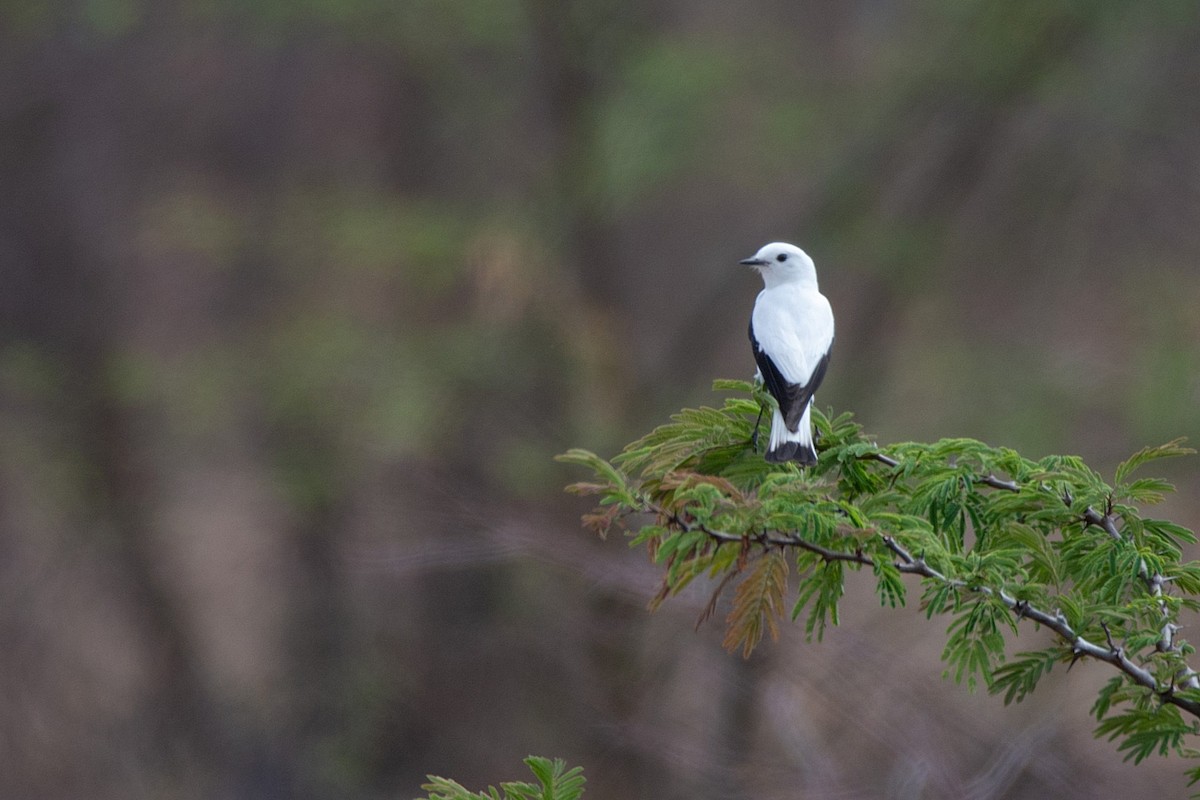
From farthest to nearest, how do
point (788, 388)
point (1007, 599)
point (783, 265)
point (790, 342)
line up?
point (783, 265) < point (790, 342) < point (788, 388) < point (1007, 599)

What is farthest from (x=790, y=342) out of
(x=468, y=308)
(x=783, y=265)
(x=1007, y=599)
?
(x=468, y=308)

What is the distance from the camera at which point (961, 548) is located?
230cm

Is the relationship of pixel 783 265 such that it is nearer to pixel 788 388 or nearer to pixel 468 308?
pixel 788 388

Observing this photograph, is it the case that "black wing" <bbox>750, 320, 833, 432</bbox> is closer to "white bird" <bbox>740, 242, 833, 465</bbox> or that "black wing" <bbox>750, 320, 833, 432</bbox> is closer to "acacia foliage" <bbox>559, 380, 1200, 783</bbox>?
"white bird" <bbox>740, 242, 833, 465</bbox>

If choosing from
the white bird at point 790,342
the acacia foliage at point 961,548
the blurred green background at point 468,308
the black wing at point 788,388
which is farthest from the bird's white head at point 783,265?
the blurred green background at point 468,308

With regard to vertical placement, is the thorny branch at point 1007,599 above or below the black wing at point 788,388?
below

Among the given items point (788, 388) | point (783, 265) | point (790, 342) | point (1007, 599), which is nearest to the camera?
point (1007, 599)

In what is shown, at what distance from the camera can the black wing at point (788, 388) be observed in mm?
2996

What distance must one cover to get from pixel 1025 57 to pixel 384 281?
17.0 ft

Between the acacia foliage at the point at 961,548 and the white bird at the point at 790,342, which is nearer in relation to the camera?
the acacia foliage at the point at 961,548

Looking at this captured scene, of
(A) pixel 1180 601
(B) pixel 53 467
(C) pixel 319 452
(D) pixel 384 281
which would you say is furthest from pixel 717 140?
(A) pixel 1180 601

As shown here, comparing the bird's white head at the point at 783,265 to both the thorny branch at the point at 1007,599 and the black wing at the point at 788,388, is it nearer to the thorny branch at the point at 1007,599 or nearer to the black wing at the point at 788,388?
the black wing at the point at 788,388

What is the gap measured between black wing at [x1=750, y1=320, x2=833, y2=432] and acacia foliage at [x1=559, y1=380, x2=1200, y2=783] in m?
0.38

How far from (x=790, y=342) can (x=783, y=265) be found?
875mm
